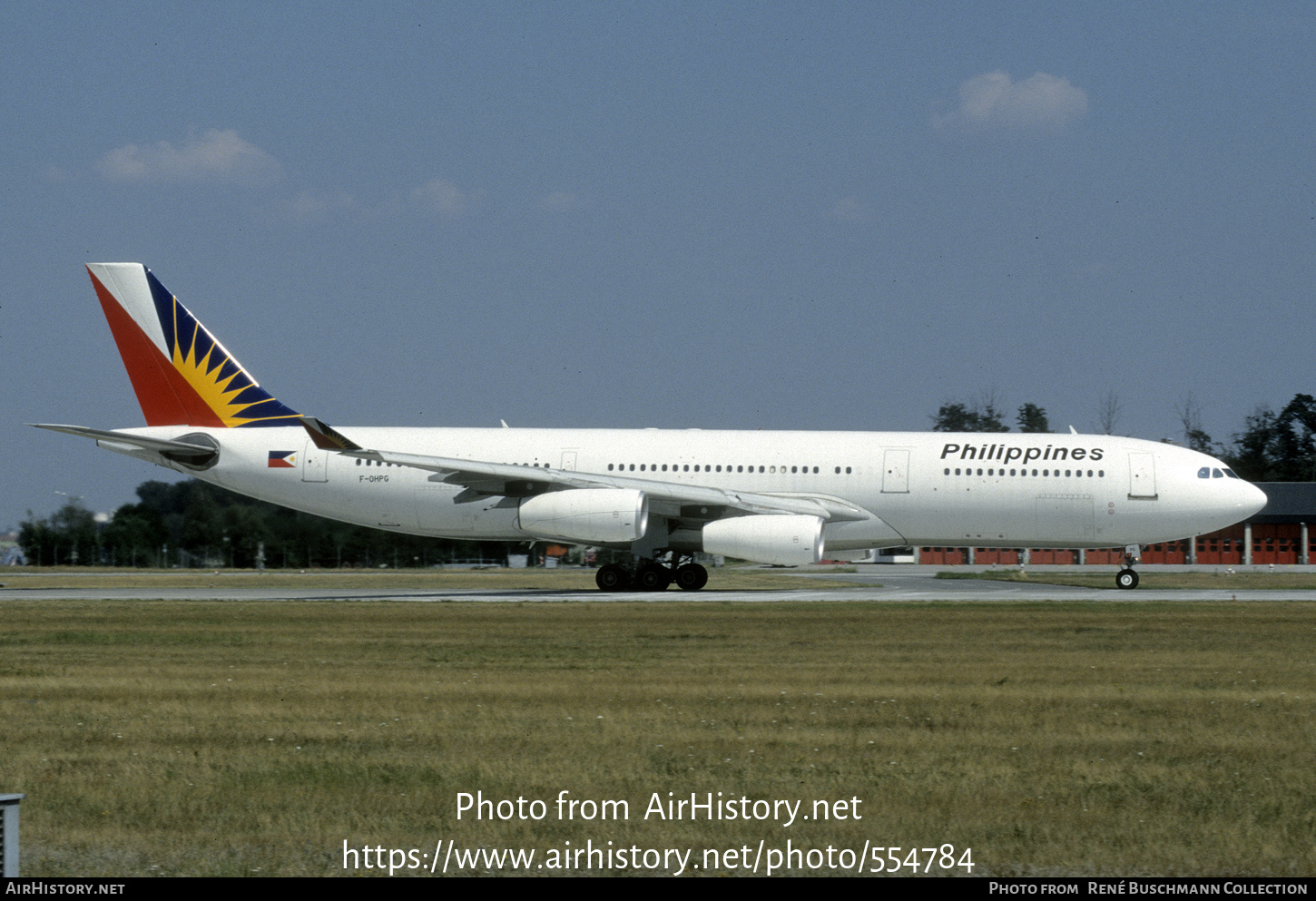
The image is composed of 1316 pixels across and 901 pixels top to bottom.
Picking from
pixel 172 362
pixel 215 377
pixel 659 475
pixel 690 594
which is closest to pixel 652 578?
pixel 690 594

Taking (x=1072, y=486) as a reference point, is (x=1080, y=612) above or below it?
below

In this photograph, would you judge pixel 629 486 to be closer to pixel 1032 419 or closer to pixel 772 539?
pixel 772 539

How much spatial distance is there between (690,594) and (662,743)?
18.6 m

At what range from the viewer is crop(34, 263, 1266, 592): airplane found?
28.7m

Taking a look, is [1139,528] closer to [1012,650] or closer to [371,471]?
[1012,650]

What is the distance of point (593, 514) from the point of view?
27.2 metres

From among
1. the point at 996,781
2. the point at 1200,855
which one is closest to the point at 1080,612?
the point at 996,781

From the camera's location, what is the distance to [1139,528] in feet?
95.4

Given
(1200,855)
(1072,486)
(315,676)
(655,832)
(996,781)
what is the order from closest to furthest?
(1200,855) < (655,832) < (996,781) < (315,676) < (1072,486)

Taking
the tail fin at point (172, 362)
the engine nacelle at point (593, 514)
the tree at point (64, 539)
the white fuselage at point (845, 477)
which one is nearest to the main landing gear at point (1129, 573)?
the white fuselage at point (845, 477)

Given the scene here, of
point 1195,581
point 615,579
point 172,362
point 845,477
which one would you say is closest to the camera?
point 845,477

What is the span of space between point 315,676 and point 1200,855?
8.92 meters

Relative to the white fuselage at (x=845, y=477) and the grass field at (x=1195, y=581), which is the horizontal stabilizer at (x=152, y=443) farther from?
the grass field at (x=1195, y=581)

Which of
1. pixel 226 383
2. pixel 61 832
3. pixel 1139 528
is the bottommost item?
pixel 61 832
